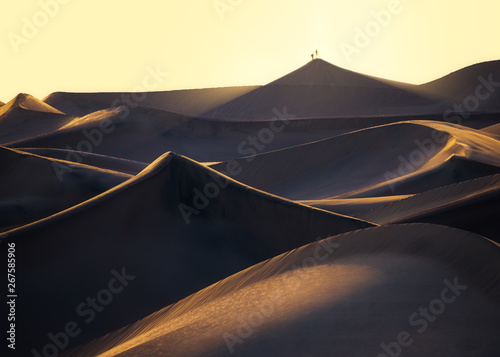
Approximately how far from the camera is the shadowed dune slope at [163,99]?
27781 millimetres

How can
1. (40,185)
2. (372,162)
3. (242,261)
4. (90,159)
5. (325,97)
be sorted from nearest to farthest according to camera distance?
1. (242,261)
2. (40,185)
3. (90,159)
4. (372,162)
5. (325,97)

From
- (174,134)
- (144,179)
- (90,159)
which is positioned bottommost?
(144,179)

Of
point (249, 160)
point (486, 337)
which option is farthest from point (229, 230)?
point (249, 160)

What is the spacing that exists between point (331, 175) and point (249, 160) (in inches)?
92.0

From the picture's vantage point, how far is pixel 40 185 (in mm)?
6594

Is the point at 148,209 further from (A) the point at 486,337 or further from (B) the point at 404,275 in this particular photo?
(A) the point at 486,337

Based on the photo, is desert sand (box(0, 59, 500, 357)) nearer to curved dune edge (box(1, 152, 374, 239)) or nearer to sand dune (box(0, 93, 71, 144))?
curved dune edge (box(1, 152, 374, 239))

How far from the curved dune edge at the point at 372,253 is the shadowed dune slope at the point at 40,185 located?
2630mm

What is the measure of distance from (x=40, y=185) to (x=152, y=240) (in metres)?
2.39

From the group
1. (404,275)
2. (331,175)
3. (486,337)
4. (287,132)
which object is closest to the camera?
(486,337)

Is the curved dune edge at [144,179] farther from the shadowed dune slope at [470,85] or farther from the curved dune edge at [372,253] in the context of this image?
the shadowed dune slope at [470,85]

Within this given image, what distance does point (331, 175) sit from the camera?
1205cm

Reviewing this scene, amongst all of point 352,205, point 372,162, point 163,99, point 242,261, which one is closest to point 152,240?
point 242,261

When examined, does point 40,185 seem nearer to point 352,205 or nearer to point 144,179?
point 144,179
